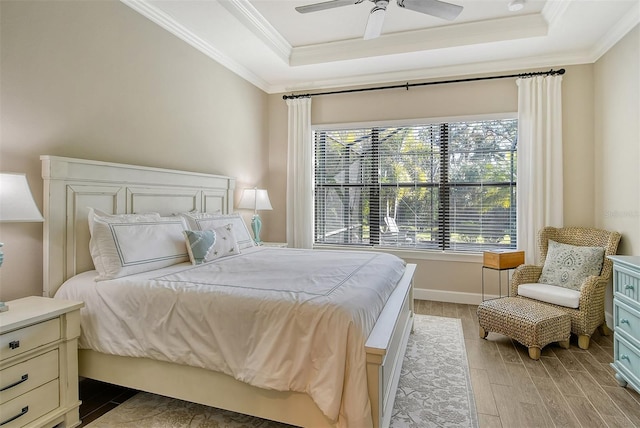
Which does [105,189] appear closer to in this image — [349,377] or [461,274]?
[349,377]

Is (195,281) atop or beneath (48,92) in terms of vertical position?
beneath

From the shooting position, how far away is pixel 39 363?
1.80 metres

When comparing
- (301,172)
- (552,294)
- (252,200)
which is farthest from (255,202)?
(552,294)

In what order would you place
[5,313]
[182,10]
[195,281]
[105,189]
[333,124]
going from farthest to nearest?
1. [333,124]
2. [182,10]
3. [105,189]
4. [195,281]
5. [5,313]

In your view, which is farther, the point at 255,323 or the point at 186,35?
the point at 186,35

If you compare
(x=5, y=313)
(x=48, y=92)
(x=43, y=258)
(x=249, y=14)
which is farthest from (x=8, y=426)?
(x=249, y=14)

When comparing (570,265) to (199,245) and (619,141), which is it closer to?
(619,141)

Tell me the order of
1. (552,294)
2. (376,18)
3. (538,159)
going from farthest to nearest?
(538,159), (552,294), (376,18)

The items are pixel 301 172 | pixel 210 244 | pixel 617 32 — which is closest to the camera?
A: pixel 210 244

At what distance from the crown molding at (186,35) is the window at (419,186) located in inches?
51.1

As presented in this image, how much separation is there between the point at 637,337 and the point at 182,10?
4.21m

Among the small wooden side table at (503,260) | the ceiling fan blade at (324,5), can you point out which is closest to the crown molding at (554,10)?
the ceiling fan blade at (324,5)

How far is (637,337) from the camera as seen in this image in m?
2.22

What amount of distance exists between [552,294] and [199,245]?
10.1ft
